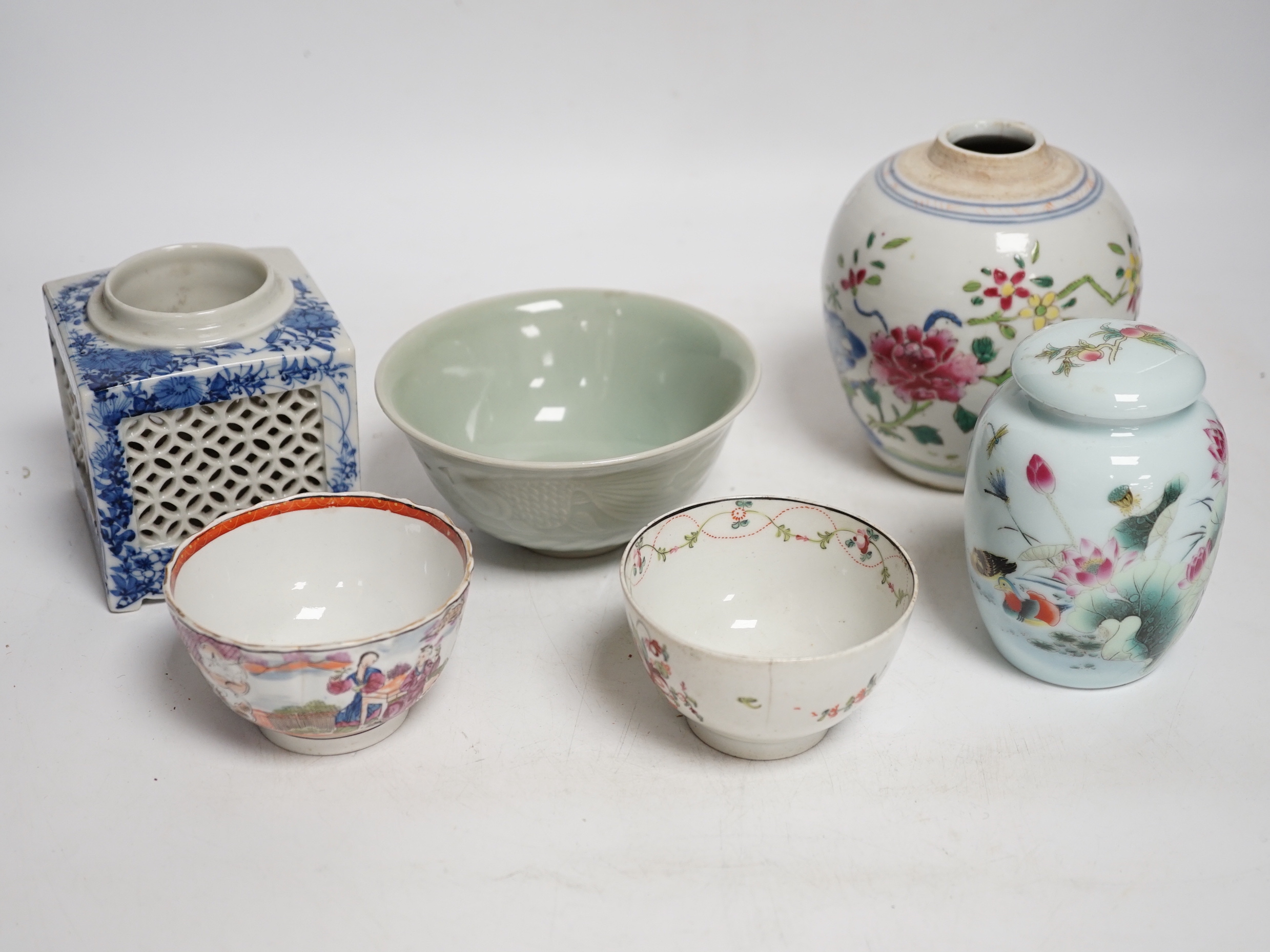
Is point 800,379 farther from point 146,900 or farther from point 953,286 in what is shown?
point 146,900

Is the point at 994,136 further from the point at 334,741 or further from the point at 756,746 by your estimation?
the point at 334,741

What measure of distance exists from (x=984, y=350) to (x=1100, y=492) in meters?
0.44

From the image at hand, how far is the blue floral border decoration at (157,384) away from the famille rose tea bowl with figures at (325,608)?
0.16m

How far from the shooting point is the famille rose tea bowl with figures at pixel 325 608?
1.49 meters

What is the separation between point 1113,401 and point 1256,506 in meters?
0.72

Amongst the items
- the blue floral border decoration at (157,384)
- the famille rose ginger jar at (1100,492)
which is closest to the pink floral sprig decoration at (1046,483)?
the famille rose ginger jar at (1100,492)

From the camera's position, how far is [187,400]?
5.75 ft

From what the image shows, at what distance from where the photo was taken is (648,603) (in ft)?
5.70

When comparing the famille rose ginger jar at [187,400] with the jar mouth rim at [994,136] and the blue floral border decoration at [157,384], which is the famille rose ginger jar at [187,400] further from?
the jar mouth rim at [994,136]

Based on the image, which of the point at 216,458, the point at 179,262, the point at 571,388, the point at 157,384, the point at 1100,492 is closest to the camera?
the point at 1100,492

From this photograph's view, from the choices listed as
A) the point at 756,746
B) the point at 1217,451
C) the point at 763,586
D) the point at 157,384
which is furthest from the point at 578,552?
the point at 1217,451

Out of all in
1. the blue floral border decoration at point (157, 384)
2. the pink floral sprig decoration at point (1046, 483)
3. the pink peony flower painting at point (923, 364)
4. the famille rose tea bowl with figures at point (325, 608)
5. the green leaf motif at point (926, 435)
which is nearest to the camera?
the famille rose tea bowl with figures at point (325, 608)

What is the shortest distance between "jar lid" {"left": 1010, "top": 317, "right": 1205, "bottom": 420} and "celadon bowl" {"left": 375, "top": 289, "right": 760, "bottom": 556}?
415mm

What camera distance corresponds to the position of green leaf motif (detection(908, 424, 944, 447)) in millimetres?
2086
